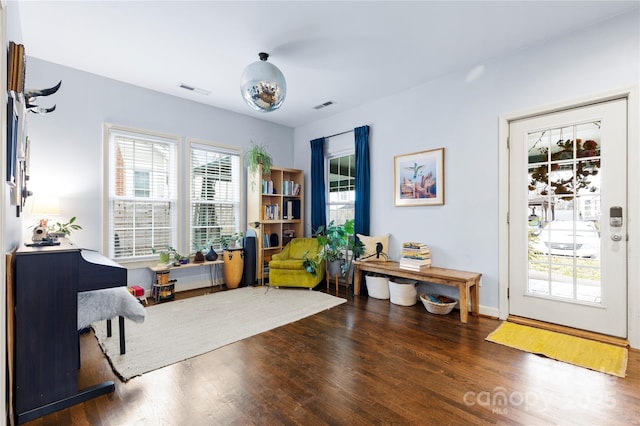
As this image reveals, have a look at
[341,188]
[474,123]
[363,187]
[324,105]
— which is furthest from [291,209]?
[474,123]

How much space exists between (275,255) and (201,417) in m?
3.07

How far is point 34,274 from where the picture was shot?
1698mm

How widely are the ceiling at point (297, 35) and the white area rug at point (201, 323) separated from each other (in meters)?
2.60

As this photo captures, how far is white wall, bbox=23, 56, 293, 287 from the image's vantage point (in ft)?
10.7

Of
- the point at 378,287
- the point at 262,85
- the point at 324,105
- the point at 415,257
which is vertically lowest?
the point at 378,287

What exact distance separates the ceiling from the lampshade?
33 centimetres

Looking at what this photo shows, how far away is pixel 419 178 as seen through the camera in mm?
3861

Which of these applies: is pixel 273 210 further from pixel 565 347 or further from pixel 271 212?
pixel 565 347

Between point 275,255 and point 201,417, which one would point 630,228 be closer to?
point 201,417

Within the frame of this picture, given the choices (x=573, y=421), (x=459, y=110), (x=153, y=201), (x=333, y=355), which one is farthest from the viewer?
(x=153, y=201)

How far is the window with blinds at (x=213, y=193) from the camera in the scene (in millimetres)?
4488

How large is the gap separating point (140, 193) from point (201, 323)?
6.86ft

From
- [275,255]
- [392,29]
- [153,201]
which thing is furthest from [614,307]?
[153,201]

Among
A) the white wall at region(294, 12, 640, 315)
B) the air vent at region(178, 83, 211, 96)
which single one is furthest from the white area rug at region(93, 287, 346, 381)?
the air vent at region(178, 83, 211, 96)
